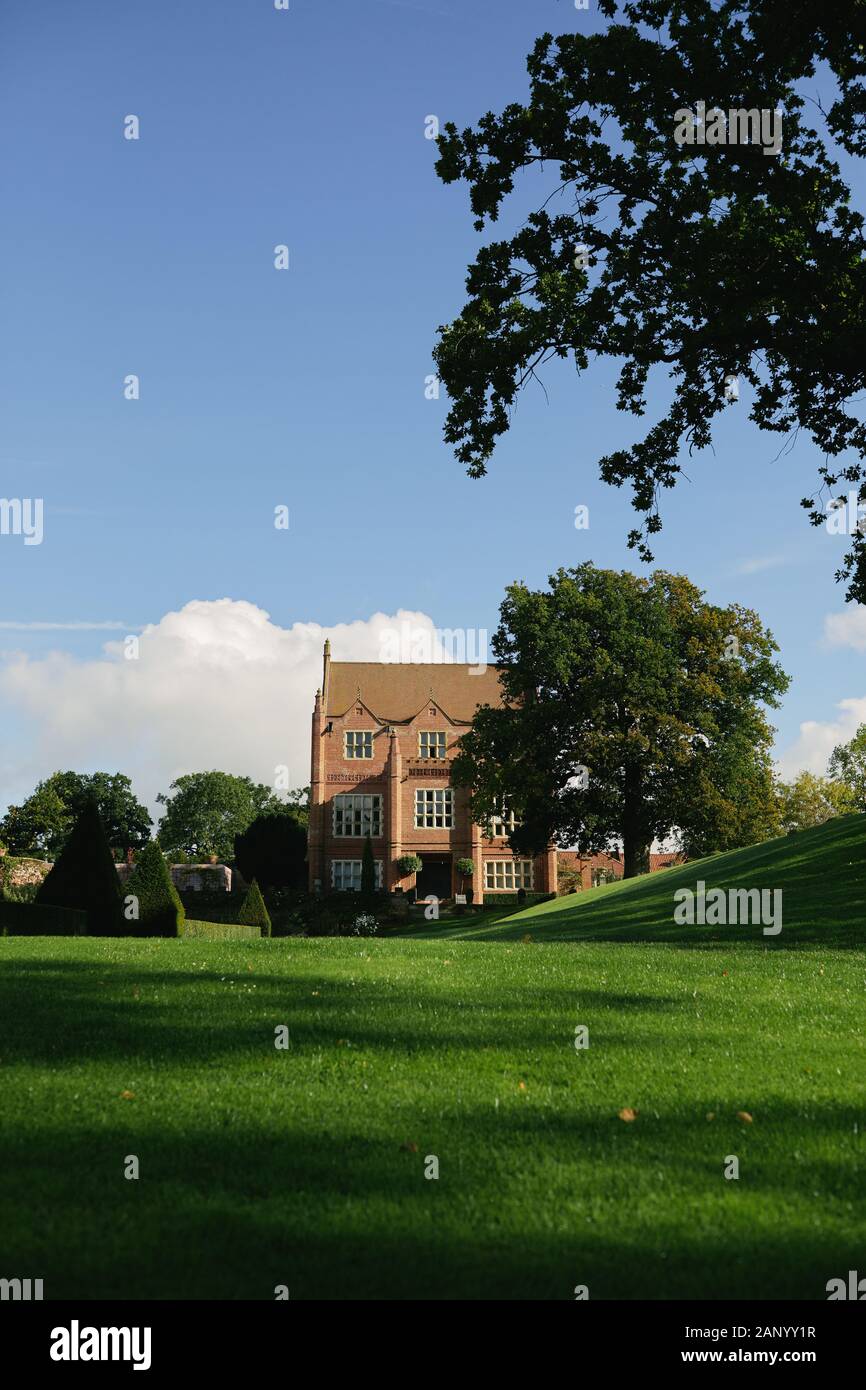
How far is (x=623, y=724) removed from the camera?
48.2m

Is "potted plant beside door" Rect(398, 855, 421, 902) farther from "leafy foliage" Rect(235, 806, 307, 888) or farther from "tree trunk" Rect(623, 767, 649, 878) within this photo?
"tree trunk" Rect(623, 767, 649, 878)

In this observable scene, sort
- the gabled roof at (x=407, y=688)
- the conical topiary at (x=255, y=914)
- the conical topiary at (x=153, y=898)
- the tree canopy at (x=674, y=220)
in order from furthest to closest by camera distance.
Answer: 1. the gabled roof at (x=407, y=688)
2. the conical topiary at (x=255, y=914)
3. the conical topiary at (x=153, y=898)
4. the tree canopy at (x=674, y=220)

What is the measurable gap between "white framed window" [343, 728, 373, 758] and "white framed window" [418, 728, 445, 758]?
3301 mm

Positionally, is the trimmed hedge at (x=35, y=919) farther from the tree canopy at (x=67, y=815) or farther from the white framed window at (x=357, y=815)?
the tree canopy at (x=67, y=815)

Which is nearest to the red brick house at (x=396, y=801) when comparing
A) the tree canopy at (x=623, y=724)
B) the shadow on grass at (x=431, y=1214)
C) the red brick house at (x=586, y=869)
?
the red brick house at (x=586, y=869)

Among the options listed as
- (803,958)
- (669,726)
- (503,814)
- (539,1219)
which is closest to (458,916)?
(503,814)

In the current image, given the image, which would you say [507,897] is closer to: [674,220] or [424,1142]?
[674,220]

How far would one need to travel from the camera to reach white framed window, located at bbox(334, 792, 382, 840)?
224 feet

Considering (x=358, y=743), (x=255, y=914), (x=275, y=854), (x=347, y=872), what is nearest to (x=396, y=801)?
(x=358, y=743)

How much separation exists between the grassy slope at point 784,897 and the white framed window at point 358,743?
34.2 metres

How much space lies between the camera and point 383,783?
69.1 metres

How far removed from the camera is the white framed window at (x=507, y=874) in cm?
6750

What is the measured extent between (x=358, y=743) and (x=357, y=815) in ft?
15.8
